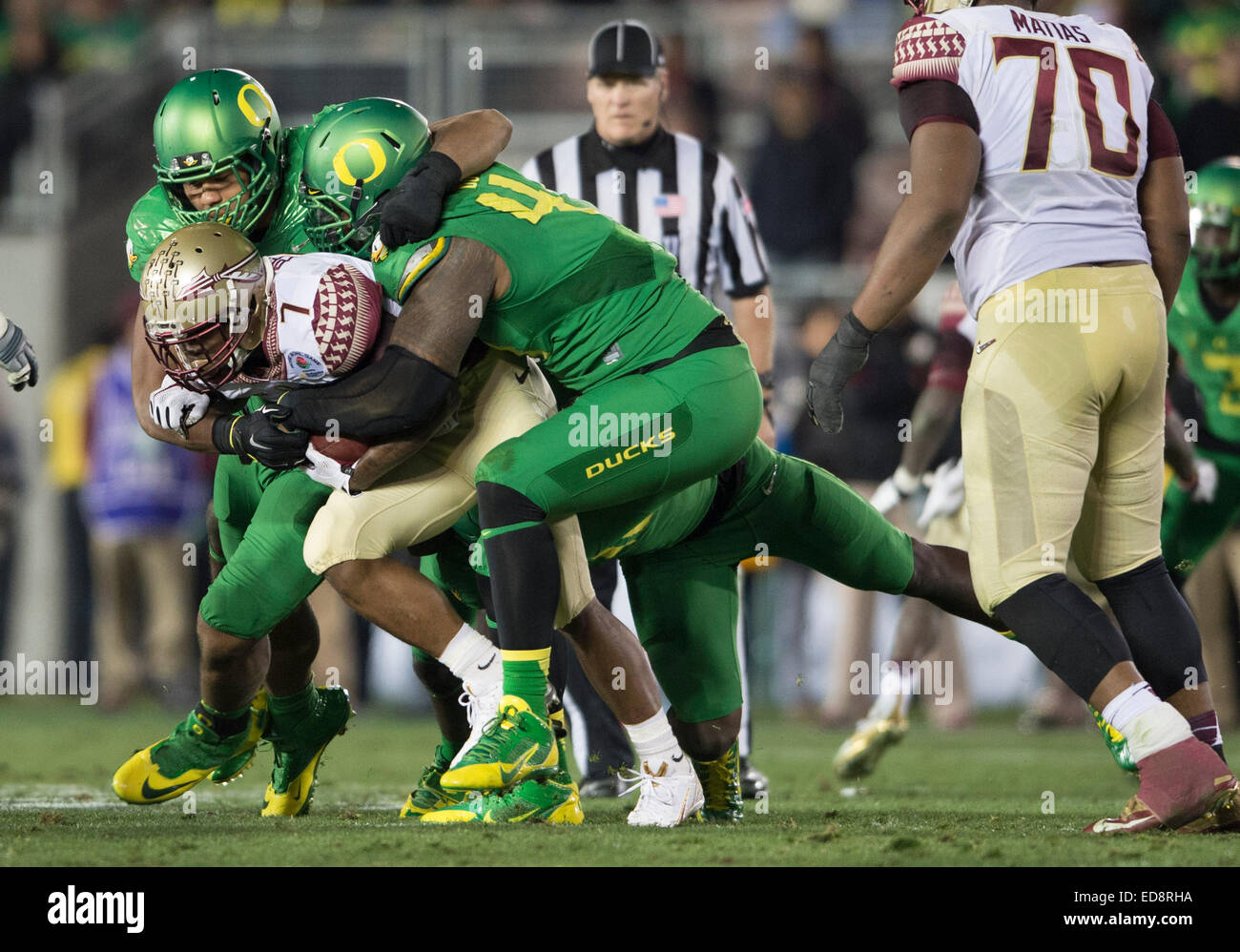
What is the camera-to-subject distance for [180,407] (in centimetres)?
419

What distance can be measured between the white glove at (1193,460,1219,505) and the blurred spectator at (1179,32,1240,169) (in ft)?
12.7

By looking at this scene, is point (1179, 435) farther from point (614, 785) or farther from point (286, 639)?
point (286, 639)

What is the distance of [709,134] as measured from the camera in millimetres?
10398

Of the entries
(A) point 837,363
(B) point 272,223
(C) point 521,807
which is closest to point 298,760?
(C) point 521,807

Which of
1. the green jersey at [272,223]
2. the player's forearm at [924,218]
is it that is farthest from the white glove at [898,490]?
the green jersey at [272,223]

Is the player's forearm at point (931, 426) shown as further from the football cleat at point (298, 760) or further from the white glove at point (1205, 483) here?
the football cleat at point (298, 760)

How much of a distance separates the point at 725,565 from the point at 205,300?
150cm

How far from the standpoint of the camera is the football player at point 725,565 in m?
4.40

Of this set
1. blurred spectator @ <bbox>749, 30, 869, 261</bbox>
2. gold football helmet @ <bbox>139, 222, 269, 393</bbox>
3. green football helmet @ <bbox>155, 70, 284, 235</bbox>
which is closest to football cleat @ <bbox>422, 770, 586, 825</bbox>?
gold football helmet @ <bbox>139, 222, 269, 393</bbox>

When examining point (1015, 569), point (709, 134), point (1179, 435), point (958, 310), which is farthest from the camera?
point (709, 134)

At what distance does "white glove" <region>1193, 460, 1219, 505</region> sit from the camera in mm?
6316

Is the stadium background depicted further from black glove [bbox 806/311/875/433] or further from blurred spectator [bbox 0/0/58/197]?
black glove [bbox 806/311/875/433]
